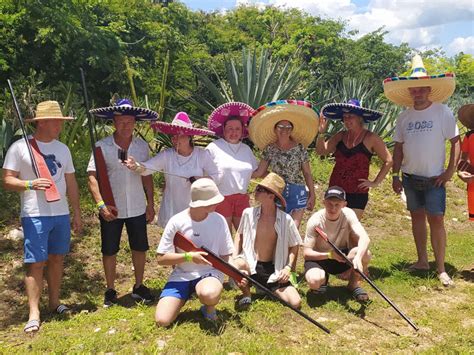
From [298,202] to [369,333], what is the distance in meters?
1.36

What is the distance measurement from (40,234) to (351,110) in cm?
294

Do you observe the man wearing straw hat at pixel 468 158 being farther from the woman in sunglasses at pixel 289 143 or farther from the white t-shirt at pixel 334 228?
the woman in sunglasses at pixel 289 143

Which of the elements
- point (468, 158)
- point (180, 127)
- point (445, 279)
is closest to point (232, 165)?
point (180, 127)

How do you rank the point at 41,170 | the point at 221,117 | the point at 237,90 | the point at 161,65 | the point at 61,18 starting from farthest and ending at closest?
the point at 161,65 → the point at 237,90 → the point at 61,18 → the point at 221,117 → the point at 41,170

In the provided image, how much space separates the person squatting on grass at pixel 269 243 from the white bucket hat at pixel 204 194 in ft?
1.72

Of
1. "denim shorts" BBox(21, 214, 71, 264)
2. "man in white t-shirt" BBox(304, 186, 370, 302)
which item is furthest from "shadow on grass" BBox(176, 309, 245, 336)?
"denim shorts" BBox(21, 214, 71, 264)

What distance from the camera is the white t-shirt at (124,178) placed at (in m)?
4.01

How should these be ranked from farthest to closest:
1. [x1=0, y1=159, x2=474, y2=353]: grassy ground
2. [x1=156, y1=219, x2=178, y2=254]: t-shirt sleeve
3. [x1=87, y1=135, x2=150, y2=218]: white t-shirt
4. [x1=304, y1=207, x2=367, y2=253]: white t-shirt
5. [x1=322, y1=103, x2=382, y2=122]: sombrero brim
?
[x1=322, y1=103, x2=382, y2=122]: sombrero brim < [x1=304, y1=207, x2=367, y2=253]: white t-shirt < [x1=87, y1=135, x2=150, y2=218]: white t-shirt < [x1=156, y1=219, x2=178, y2=254]: t-shirt sleeve < [x1=0, y1=159, x2=474, y2=353]: grassy ground

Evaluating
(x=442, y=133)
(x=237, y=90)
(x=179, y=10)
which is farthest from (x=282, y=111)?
(x=179, y=10)

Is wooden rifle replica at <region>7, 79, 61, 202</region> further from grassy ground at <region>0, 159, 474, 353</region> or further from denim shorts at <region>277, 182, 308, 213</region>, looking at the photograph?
denim shorts at <region>277, 182, 308, 213</region>

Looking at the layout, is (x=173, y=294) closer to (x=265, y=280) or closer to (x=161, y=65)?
(x=265, y=280)

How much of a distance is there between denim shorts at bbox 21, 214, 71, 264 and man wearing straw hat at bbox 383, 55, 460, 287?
3.31m

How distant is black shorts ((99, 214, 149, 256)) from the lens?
13.6 feet

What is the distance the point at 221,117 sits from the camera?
445 centimetres
